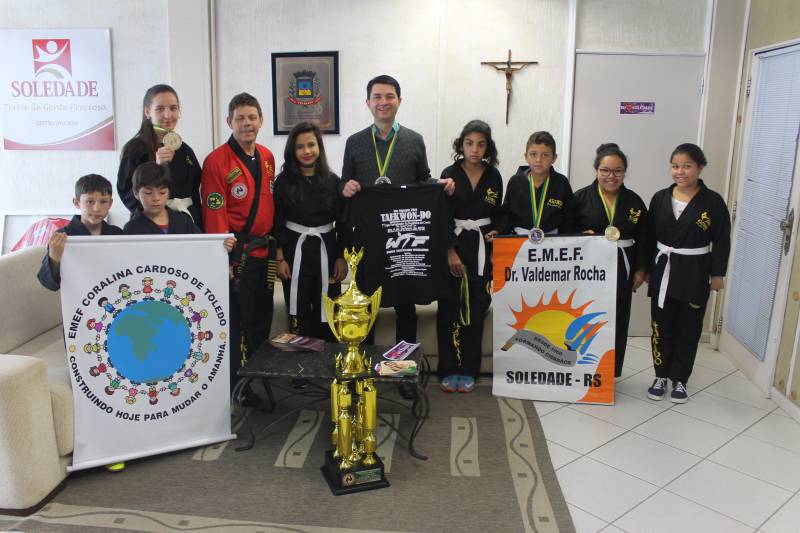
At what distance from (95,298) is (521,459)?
2.00 m

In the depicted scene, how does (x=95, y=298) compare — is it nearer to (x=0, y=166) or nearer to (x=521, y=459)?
(x=521, y=459)

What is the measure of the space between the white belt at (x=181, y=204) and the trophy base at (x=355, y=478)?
1401 mm

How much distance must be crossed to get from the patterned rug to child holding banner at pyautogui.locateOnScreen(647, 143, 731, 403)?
1.02 meters

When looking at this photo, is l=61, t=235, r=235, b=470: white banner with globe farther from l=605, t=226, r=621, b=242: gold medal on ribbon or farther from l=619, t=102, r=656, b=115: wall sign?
l=619, t=102, r=656, b=115: wall sign

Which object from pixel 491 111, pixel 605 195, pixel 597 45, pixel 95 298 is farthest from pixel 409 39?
pixel 95 298

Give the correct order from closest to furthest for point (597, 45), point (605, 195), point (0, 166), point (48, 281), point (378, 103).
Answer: point (48, 281) < point (378, 103) < point (605, 195) < point (597, 45) < point (0, 166)

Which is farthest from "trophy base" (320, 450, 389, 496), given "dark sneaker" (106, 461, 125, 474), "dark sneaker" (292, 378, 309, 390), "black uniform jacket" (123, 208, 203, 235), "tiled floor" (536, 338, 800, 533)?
"black uniform jacket" (123, 208, 203, 235)

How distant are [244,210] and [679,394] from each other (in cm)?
260

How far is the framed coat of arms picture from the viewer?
468cm

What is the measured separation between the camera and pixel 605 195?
3623 millimetres

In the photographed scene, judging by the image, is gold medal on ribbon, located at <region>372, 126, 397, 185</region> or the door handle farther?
the door handle

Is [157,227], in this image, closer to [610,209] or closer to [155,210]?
[155,210]

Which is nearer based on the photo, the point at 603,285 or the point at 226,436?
the point at 226,436

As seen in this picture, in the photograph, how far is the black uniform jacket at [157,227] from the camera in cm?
302
